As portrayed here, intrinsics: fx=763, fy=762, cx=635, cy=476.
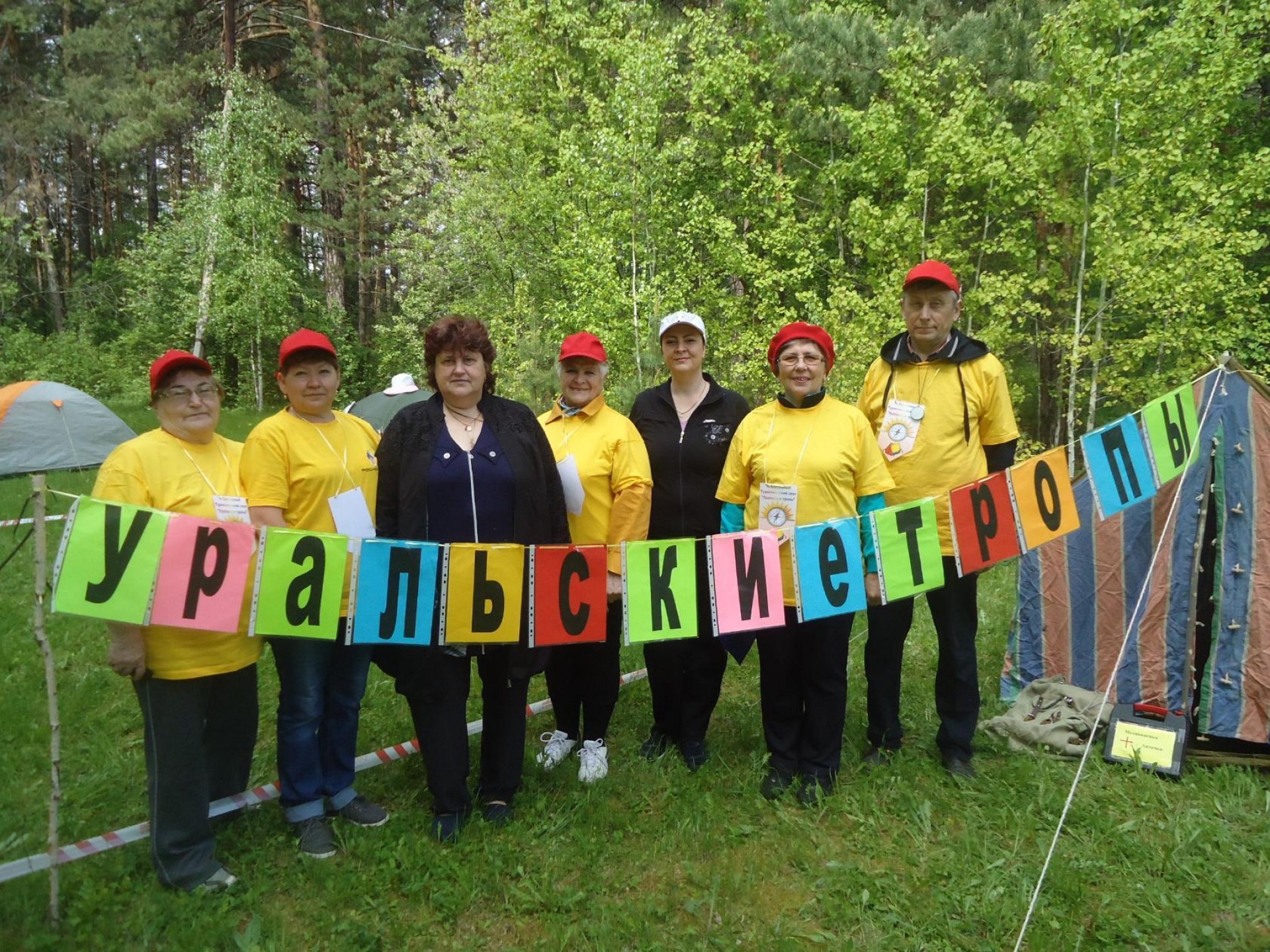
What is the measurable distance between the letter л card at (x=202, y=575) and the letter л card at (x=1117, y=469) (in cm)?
341

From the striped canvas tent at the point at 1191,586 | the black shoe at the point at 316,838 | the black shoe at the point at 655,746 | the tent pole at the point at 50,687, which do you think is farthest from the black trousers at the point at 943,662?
the tent pole at the point at 50,687

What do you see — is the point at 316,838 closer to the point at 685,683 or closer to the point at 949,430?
the point at 685,683

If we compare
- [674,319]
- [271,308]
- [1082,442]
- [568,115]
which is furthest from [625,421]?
[271,308]

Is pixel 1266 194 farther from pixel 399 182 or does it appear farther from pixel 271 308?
pixel 271 308

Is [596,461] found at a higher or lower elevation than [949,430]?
lower

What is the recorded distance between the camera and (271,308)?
67.8 feet

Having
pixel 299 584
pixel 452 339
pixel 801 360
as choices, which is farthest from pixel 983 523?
pixel 299 584

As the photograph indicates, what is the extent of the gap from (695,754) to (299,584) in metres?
2.14

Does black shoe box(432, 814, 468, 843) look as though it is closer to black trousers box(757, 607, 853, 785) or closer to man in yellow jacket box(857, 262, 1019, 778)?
black trousers box(757, 607, 853, 785)

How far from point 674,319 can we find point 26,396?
1299 cm

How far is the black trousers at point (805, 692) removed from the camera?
10.9 ft

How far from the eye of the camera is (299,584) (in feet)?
9.02

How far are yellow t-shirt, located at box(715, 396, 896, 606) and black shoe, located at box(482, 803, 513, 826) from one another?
1524 millimetres

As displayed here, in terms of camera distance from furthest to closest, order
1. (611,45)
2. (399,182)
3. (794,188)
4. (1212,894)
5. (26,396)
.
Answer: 1. (399,182)
2. (794,188)
3. (611,45)
4. (26,396)
5. (1212,894)
